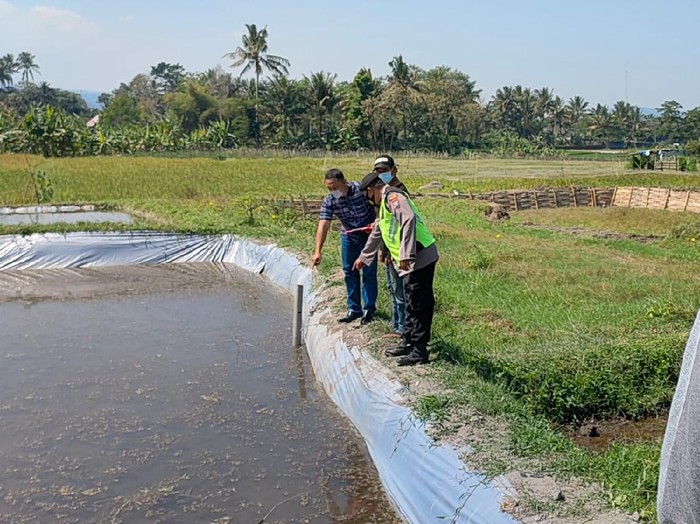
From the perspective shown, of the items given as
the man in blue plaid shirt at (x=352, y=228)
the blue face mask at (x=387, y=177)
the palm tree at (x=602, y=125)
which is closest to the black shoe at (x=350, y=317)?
the man in blue plaid shirt at (x=352, y=228)

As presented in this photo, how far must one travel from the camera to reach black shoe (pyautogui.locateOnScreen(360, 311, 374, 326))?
751 cm

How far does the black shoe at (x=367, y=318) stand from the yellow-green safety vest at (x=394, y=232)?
1.34 m

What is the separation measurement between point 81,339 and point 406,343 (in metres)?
4.57

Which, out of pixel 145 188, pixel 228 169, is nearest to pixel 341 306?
pixel 145 188

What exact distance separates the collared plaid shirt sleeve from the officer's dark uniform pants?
1844 millimetres

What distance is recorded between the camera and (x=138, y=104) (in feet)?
259

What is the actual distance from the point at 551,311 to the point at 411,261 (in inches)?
119

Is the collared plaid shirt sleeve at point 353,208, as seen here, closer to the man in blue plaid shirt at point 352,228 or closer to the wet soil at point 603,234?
the man in blue plaid shirt at point 352,228

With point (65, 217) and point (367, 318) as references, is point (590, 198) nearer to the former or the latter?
point (65, 217)

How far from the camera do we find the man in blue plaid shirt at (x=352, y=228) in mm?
7602

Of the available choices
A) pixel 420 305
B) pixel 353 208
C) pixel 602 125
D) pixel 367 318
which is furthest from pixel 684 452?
pixel 602 125

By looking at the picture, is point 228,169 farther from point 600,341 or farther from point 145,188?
point 600,341

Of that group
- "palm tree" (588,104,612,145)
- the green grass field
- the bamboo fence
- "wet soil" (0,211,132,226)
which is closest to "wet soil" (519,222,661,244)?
the green grass field

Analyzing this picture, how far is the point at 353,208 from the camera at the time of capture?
7672mm
